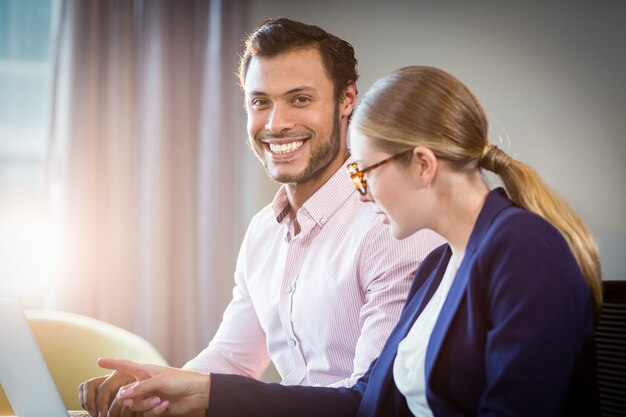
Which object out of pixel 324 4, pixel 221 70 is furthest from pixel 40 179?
pixel 324 4

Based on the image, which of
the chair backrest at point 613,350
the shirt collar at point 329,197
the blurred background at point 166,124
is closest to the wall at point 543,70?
the blurred background at point 166,124

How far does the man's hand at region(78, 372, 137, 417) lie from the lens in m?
1.44

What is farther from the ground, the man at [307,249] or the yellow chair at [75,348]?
the man at [307,249]

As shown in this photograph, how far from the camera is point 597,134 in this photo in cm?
275

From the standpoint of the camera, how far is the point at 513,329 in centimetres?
97

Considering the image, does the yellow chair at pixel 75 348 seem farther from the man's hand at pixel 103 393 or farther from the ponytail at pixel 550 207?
→ the ponytail at pixel 550 207

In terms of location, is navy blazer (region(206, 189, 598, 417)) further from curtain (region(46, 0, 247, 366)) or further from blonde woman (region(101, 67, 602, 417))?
curtain (region(46, 0, 247, 366))

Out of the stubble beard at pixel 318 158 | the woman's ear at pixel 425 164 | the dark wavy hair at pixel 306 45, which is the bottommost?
the stubble beard at pixel 318 158

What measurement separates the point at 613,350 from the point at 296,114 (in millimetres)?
1037

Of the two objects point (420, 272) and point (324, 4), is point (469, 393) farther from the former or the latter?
point (324, 4)

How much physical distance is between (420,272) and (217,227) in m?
2.30

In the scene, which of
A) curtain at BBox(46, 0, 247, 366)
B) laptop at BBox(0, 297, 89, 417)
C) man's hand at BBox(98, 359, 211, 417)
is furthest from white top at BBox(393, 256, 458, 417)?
curtain at BBox(46, 0, 247, 366)

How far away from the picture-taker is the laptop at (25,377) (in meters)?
1.06

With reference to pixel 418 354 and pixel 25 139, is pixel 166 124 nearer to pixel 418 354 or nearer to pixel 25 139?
pixel 25 139
